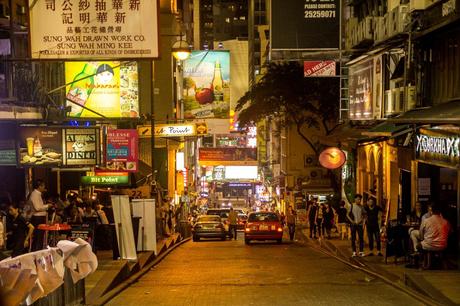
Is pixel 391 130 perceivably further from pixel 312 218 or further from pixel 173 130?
pixel 173 130

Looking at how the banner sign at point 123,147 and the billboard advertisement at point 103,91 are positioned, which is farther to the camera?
the banner sign at point 123,147

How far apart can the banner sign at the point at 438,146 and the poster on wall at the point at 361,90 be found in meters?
8.24

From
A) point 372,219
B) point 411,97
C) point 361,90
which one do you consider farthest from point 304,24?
point 372,219

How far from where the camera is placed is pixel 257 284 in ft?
49.6

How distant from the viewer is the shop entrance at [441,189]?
735 inches

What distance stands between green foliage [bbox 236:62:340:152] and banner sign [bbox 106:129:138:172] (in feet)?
39.1

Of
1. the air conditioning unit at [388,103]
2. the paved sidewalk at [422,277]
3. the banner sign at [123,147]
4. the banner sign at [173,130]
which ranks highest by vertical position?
the air conditioning unit at [388,103]

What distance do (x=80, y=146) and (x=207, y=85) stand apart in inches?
1122

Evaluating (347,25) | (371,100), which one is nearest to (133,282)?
(371,100)

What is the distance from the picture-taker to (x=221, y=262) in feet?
67.9

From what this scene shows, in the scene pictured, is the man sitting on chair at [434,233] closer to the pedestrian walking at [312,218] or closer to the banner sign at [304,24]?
the banner sign at [304,24]

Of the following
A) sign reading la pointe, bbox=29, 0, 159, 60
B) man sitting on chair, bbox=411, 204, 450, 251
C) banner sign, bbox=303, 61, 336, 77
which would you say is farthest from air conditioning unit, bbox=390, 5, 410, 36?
sign reading la pointe, bbox=29, 0, 159, 60

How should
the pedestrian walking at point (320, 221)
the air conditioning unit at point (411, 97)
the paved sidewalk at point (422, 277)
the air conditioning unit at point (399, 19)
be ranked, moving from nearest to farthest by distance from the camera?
the paved sidewalk at point (422, 277)
the air conditioning unit at point (411, 97)
the air conditioning unit at point (399, 19)
the pedestrian walking at point (320, 221)

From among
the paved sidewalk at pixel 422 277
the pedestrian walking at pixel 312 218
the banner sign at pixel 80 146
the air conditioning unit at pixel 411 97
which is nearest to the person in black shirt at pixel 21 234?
the banner sign at pixel 80 146
